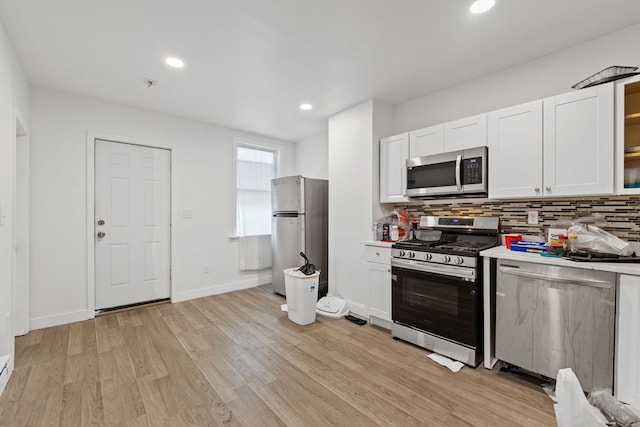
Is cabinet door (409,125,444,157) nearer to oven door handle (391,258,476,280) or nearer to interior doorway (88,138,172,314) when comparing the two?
oven door handle (391,258,476,280)

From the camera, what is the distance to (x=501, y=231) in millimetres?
2588

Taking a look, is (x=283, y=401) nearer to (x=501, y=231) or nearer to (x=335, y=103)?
(x=501, y=231)

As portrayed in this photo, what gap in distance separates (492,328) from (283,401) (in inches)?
65.9

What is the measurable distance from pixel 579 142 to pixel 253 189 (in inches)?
157

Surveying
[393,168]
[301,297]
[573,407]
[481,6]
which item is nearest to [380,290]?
[301,297]

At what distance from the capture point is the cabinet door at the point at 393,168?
3.03 metres

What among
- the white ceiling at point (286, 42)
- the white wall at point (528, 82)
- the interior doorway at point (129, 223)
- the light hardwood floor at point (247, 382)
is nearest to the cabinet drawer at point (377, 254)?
the light hardwood floor at point (247, 382)

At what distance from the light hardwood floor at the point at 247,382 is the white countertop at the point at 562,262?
895mm

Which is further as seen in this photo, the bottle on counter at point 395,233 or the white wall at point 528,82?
the bottle on counter at point 395,233

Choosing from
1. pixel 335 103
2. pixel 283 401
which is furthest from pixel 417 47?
pixel 283 401

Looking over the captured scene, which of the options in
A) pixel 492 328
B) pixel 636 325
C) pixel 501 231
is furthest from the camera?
pixel 501 231

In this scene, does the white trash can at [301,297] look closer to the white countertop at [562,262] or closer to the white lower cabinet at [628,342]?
the white countertop at [562,262]

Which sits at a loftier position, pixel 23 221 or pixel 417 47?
pixel 417 47

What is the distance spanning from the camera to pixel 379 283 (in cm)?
294
